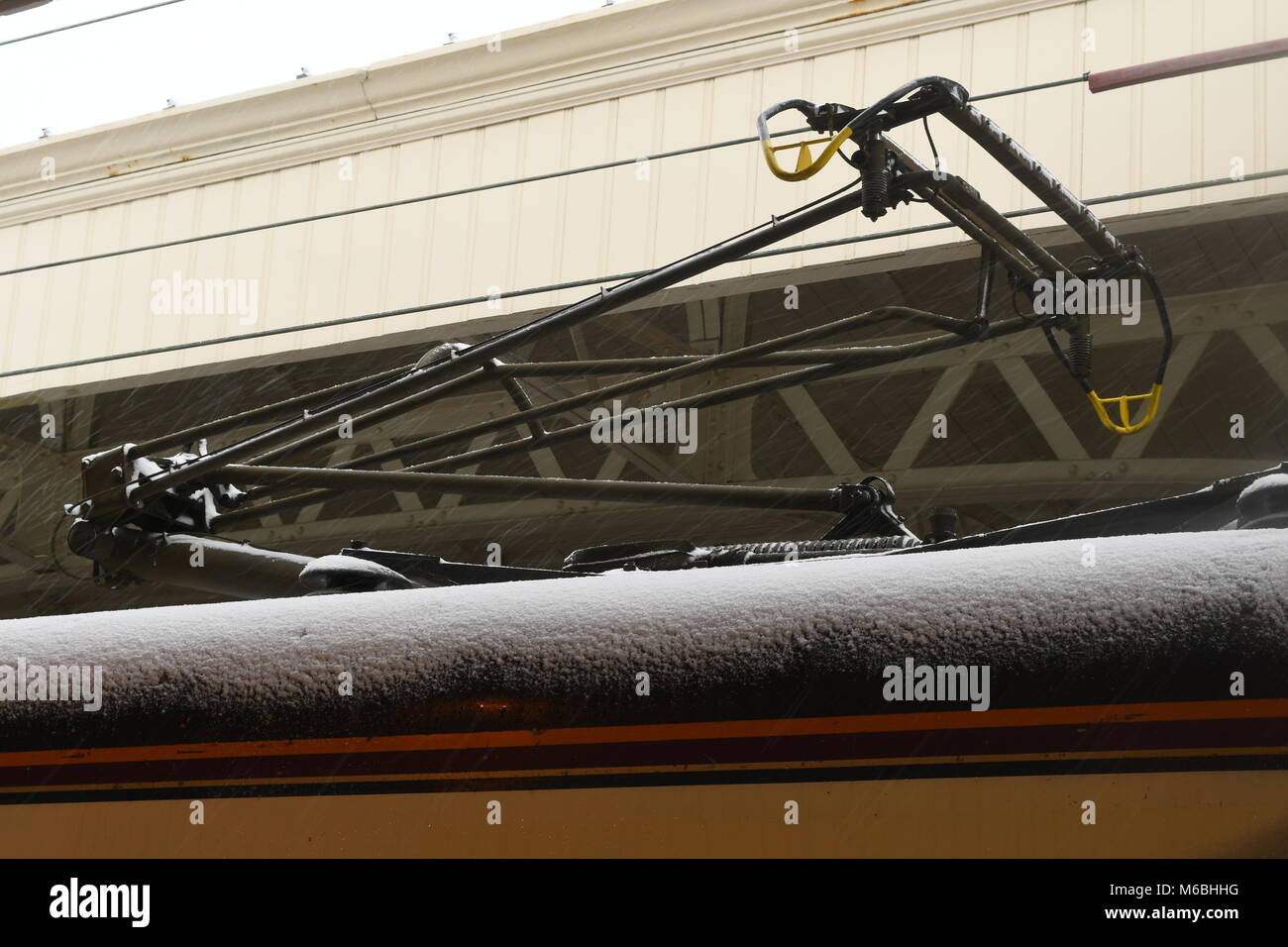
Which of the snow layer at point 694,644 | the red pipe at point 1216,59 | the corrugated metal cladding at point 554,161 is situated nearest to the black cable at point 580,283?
the corrugated metal cladding at point 554,161

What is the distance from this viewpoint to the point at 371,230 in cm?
901

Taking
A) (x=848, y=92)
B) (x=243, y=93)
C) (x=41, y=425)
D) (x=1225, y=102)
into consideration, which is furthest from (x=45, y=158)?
(x=1225, y=102)

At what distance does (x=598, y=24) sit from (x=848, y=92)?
6.26ft

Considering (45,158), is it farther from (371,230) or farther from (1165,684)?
(1165,684)

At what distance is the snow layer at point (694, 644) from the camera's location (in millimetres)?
1655

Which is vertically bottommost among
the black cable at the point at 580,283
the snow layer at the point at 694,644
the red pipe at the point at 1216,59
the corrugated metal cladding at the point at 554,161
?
the snow layer at the point at 694,644

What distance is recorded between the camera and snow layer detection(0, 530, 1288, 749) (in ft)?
5.43

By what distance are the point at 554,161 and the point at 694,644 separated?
7271 millimetres

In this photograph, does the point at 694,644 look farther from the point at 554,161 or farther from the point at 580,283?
the point at 554,161

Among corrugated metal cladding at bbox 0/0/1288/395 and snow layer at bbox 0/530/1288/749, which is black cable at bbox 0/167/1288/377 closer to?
corrugated metal cladding at bbox 0/0/1288/395

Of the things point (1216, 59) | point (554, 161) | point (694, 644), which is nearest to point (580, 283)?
point (554, 161)

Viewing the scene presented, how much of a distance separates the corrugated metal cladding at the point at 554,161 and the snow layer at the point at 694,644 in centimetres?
529

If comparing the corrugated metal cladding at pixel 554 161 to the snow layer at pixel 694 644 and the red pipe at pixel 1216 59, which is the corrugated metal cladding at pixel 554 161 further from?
the snow layer at pixel 694 644

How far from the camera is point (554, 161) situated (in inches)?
342
